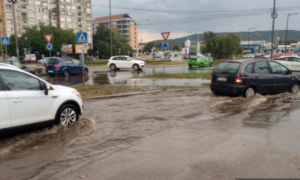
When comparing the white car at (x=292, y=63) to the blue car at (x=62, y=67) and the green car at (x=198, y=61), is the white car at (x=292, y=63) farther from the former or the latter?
the blue car at (x=62, y=67)

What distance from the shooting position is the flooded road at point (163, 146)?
402 cm

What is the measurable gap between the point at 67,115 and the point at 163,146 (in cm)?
263

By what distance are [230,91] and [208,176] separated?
276 inches

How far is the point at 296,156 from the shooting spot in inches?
179

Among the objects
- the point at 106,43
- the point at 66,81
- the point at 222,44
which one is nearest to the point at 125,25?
the point at 106,43

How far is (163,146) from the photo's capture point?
203 inches

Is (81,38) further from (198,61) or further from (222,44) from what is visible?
(222,44)

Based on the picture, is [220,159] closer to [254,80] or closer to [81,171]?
[81,171]

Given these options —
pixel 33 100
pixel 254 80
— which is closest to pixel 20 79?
pixel 33 100

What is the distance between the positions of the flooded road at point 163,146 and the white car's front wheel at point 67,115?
0.18 meters

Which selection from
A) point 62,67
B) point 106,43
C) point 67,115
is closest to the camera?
point 67,115

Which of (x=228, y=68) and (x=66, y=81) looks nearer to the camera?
(x=228, y=68)

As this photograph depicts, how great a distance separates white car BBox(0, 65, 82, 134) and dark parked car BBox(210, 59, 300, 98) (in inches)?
245

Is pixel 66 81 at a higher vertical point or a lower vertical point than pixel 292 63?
lower
